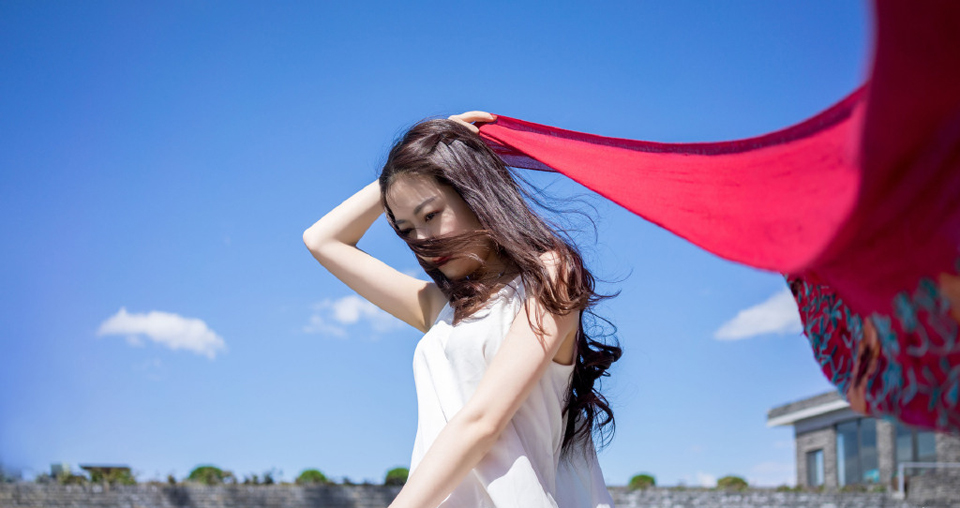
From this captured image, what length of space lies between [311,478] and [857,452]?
12.6 metres

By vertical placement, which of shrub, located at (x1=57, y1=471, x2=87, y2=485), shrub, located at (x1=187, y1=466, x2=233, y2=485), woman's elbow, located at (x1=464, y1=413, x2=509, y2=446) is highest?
shrub, located at (x1=187, y1=466, x2=233, y2=485)

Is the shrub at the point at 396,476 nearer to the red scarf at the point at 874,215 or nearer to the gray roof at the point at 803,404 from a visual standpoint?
the gray roof at the point at 803,404

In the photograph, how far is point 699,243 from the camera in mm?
1392

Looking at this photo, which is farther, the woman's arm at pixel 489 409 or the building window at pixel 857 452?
the building window at pixel 857 452

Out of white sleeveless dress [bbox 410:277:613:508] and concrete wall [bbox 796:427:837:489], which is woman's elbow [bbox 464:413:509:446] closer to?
white sleeveless dress [bbox 410:277:613:508]

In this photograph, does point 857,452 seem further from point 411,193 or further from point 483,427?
point 483,427

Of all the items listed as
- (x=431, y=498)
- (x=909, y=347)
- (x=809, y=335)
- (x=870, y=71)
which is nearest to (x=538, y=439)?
(x=431, y=498)

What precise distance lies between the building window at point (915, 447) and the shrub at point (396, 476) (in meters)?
9.99

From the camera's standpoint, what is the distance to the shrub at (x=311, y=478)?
38.4ft

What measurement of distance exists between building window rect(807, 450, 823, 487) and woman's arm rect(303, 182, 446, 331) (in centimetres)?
1917

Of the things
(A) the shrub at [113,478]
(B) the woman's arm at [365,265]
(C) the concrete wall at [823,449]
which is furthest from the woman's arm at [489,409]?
(C) the concrete wall at [823,449]

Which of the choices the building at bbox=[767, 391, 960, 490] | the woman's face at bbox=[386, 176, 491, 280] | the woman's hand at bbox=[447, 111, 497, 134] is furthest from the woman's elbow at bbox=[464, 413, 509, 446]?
the building at bbox=[767, 391, 960, 490]

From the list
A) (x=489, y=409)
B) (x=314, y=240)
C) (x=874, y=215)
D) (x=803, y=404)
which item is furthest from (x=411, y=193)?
(x=803, y=404)

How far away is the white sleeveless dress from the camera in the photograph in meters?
1.81
